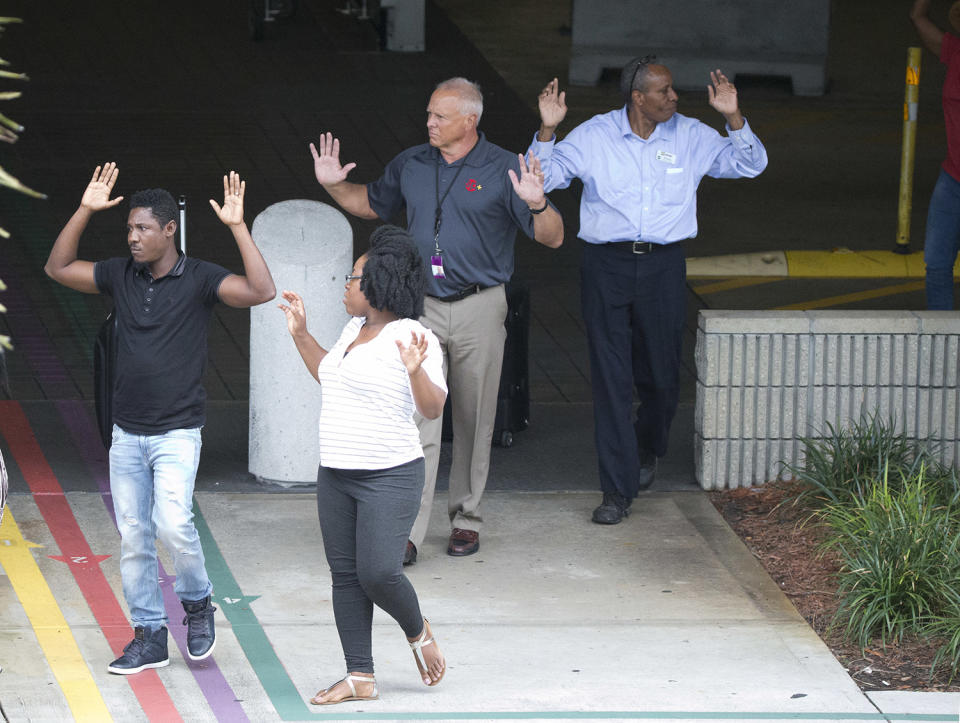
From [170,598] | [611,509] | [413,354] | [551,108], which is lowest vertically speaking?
[170,598]

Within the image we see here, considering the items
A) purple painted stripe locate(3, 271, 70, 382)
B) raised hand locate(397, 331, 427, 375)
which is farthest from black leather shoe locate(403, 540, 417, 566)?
purple painted stripe locate(3, 271, 70, 382)

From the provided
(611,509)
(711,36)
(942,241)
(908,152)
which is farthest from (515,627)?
(711,36)

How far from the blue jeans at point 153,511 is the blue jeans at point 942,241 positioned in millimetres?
4503

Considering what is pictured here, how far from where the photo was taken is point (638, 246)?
6984 mm

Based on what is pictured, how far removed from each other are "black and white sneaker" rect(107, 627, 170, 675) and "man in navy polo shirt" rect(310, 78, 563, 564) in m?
1.30

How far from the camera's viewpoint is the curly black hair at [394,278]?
510 centimetres

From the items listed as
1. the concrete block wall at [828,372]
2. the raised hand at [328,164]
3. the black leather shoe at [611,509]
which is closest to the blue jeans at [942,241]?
the concrete block wall at [828,372]

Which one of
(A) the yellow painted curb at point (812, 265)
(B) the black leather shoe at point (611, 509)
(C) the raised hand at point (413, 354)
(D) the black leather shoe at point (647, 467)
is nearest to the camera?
(C) the raised hand at point (413, 354)

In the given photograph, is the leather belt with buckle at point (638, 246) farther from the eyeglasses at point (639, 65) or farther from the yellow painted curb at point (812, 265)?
the yellow painted curb at point (812, 265)

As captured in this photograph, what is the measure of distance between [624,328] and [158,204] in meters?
2.46

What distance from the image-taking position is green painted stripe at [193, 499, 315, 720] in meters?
5.34

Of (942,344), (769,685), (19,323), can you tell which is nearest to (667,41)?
(19,323)

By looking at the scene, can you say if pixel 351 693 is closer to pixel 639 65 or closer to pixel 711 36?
pixel 639 65

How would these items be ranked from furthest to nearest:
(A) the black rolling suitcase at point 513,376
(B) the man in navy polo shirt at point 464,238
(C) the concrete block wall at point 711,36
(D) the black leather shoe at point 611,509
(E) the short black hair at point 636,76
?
(C) the concrete block wall at point 711,36 < (A) the black rolling suitcase at point 513,376 < (D) the black leather shoe at point 611,509 < (E) the short black hair at point 636,76 < (B) the man in navy polo shirt at point 464,238
